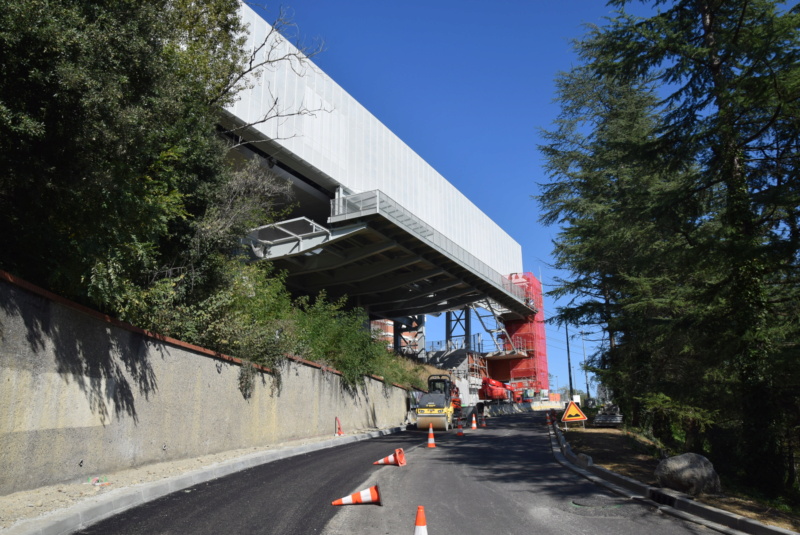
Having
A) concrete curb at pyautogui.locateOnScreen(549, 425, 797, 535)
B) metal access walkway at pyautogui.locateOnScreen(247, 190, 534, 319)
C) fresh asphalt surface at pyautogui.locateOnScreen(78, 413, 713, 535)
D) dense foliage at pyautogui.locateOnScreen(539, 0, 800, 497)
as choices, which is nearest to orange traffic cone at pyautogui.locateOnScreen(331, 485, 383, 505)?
fresh asphalt surface at pyautogui.locateOnScreen(78, 413, 713, 535)

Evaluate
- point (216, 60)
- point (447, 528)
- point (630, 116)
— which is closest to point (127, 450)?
point (447, 528)

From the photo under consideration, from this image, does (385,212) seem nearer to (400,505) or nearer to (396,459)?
(396,459)

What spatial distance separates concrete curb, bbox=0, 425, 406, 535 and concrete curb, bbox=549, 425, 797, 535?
7.25 meters

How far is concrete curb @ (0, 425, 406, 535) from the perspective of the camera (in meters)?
6.09

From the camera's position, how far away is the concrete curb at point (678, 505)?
258 inches

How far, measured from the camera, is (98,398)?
927 centimetres

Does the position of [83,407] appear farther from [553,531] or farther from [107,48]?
[553,531]

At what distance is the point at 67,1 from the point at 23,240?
12.0 feet

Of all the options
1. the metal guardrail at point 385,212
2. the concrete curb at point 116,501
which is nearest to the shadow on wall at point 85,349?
the concrete curb at point 116,501

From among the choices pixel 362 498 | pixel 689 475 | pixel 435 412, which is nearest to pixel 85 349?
pixel 362 498

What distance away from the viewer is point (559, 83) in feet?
80.0

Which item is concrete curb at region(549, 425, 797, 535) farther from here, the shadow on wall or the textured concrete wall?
the shadow on wall

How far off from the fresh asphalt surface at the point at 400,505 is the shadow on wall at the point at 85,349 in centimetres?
225

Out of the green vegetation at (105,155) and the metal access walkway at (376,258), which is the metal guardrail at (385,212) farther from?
the green vegetation at (105,155)
